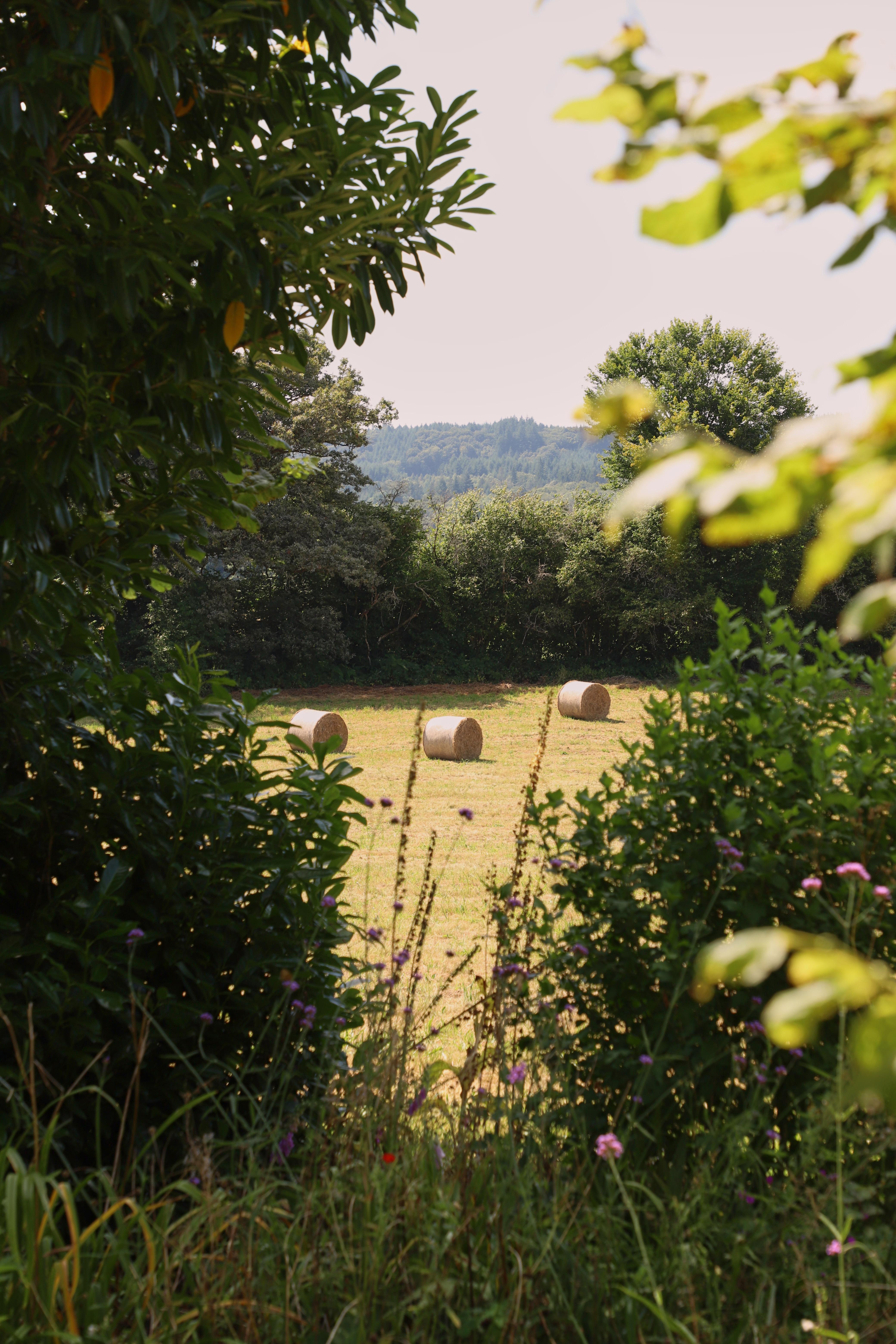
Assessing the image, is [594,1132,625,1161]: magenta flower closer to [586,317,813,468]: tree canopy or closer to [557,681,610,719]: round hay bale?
[557,681,610,719]: round hay bale

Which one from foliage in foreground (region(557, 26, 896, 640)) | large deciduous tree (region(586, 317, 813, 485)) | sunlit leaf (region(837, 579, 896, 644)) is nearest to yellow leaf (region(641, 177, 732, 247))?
foliage in foreground (region(557, 26, 896, 640))

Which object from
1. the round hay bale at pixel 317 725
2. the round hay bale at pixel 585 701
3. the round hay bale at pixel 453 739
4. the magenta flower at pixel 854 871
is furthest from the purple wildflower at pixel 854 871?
the round hay bale at pixel 585 701

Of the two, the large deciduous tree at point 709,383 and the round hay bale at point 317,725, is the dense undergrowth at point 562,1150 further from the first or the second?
the large deciduous tree at point 709,383

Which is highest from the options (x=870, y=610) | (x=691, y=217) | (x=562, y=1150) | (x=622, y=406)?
(x=691, y=217)

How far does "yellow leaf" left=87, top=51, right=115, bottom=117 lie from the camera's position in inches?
80.0

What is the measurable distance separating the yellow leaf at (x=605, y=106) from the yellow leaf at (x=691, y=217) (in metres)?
0.08

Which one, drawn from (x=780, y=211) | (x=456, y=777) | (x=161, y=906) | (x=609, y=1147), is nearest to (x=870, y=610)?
(x=780, y=211)

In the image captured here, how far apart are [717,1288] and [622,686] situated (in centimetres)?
2183

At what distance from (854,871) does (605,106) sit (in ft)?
6.17

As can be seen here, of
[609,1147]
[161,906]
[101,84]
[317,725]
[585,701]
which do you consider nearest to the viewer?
[609,1147]

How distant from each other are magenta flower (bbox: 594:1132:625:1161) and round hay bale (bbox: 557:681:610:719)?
53.2 feet

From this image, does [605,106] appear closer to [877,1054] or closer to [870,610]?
[870,610]

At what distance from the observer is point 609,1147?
1854mm

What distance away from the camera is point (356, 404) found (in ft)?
75.7
